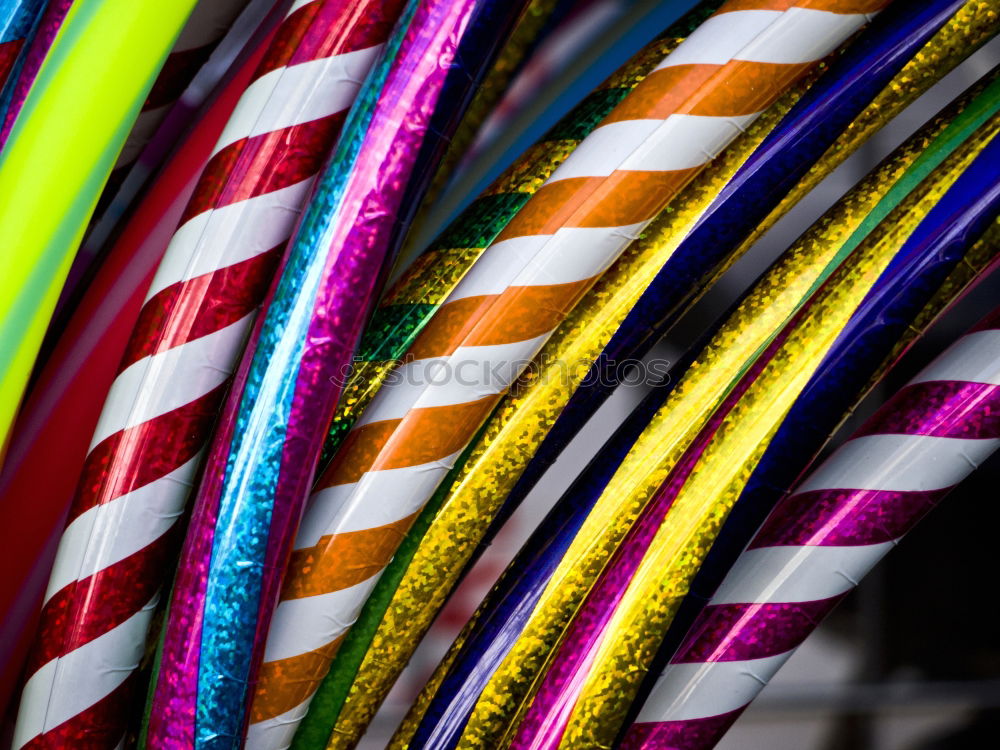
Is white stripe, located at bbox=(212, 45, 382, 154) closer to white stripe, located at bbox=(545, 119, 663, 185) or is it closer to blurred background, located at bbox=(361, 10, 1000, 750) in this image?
white stripe, located at bbox=(545, 119, 663, 185)

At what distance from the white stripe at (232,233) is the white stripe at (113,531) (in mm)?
93

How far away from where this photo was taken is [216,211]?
0.33 meters

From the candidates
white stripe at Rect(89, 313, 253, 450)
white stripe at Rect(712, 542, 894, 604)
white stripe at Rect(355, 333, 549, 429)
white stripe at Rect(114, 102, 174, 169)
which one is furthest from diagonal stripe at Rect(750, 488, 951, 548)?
white stripe at Rect(114, 102, 174, 169)

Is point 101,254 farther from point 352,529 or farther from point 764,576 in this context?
point 764,576

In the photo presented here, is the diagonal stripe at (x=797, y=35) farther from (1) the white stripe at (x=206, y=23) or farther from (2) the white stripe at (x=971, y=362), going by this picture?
(1) the white stripe at (x=206, y=23)

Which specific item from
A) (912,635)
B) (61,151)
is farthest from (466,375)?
(912,635)

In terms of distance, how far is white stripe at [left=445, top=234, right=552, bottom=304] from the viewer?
337 millimetres

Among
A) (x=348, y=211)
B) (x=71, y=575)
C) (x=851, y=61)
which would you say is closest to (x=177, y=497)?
(x=71, y=575)

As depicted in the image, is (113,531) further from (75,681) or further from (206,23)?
(206,23)

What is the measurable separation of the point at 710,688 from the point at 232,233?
0.31 m

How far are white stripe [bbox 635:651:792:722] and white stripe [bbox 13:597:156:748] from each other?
0.25 m

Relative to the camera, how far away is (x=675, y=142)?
33 cm

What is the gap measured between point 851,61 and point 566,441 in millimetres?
249

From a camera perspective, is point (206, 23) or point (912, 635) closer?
point (206, 23)
